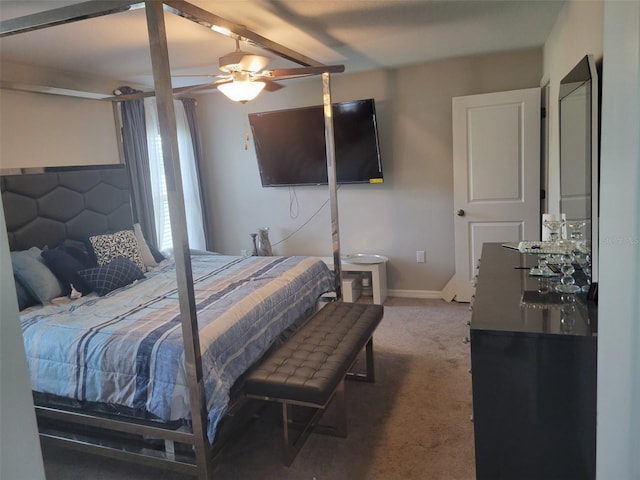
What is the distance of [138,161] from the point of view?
4375 millimetres

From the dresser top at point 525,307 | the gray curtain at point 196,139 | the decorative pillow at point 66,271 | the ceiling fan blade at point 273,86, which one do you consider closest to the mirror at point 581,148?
the dresser top at point 525,307

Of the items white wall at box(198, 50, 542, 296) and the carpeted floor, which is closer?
the carpeted floor

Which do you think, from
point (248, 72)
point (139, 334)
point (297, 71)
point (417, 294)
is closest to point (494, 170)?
point (417, 294)

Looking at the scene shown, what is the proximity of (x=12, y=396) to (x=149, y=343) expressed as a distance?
5.45ft

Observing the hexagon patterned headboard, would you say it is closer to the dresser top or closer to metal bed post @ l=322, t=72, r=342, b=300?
metal bed post @ l=322, t=72, r=342, b=300

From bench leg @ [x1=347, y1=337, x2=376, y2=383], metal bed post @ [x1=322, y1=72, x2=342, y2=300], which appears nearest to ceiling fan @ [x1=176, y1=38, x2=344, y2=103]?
metal bed post @ [x1=322, y1=72, x2=342, y2=300]

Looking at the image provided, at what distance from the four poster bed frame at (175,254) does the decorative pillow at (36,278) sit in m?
0.88

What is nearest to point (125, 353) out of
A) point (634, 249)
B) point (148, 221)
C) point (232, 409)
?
point (232, 409)

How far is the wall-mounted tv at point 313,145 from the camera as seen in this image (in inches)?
181

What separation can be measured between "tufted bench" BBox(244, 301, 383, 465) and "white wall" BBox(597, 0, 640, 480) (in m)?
1.18

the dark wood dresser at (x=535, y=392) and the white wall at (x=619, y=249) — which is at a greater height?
the white wall at (x=619, y=249)

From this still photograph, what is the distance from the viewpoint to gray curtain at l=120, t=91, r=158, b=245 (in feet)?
14.1

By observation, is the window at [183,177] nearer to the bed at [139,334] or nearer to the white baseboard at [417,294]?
the bed at [139,334]

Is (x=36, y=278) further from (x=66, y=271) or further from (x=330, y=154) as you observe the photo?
(x=330, y=154)
